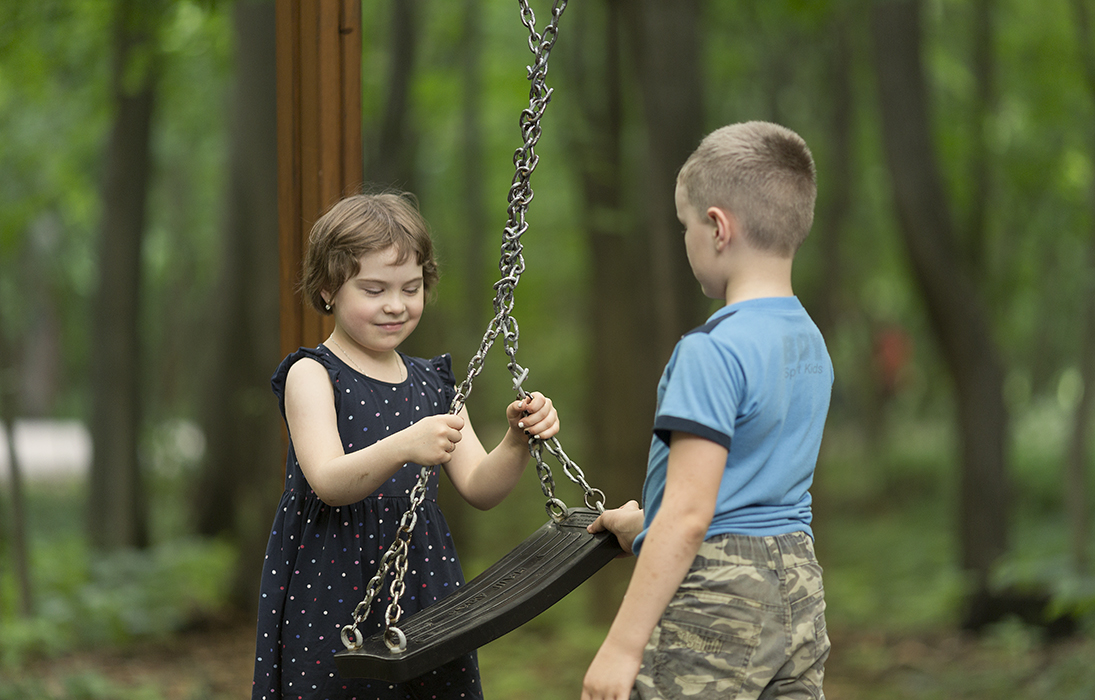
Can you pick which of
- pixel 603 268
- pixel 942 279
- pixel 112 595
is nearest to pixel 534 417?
pixel 942 279

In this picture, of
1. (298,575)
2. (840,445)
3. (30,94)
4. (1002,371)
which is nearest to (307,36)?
(298,575)

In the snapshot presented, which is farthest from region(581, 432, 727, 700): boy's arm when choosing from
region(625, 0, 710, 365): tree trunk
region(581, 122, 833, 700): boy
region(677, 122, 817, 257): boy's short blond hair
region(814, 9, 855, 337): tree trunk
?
region(814, 9, 855, 337): tree trunk

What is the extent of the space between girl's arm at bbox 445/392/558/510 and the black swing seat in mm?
161

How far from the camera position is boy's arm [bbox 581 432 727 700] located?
6.28 feet

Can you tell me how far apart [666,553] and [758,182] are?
0.73m

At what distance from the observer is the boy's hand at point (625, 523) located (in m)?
2.28

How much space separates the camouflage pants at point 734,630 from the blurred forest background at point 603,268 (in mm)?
2228

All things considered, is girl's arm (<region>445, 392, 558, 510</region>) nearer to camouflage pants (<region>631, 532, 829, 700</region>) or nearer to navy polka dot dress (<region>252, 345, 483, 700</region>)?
navy polka dot dress (<region>252, 345, 483, 700</region>)

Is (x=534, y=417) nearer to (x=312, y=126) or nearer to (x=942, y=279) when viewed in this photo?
(x=312, y=126)

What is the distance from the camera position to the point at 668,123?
646cm

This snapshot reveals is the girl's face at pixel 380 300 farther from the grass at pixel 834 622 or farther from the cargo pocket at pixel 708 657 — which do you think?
the grass at pixel 834 622

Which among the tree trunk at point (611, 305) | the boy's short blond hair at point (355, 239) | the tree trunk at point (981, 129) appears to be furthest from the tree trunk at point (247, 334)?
the tree trunk at point (981, 129)

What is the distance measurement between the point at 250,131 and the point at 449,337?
14.4 ft

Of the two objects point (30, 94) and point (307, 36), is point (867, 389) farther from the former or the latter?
point (307, 36)
